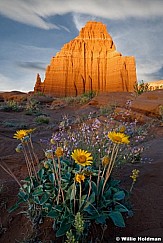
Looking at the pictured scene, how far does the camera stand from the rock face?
51.1 m

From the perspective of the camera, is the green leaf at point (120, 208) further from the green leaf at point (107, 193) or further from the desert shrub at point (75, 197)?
the green leaf at point (107, 193)

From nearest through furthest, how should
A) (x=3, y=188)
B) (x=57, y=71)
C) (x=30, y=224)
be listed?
(x=30, y=224)
(x=3, y=188)
(x=57, y=71)

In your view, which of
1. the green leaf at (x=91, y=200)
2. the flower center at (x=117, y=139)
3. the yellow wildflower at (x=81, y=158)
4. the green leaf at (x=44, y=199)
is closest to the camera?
the yellow wildflower at (x=81, y=158)

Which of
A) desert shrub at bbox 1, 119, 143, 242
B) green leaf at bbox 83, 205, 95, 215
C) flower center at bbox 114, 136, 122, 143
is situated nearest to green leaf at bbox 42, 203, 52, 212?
desert shrub at bbox 1, 119, 143, 242

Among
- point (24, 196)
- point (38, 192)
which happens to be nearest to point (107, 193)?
point (38, 192)

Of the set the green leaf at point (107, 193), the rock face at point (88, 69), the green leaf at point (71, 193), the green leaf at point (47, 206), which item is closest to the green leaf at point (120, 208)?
the green leaf at point (107, 193)

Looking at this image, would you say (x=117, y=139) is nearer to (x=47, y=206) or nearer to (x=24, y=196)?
(x=47, y=206)

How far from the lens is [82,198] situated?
6.41ft

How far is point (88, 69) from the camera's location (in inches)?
2149

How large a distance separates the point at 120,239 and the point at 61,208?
0.54 meters

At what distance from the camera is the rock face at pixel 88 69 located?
168 feet

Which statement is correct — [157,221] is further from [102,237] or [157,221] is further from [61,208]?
[61,208]

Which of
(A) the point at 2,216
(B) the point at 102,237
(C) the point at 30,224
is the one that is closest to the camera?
(B) the point at 102,237

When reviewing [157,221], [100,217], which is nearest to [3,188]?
[100,217]
